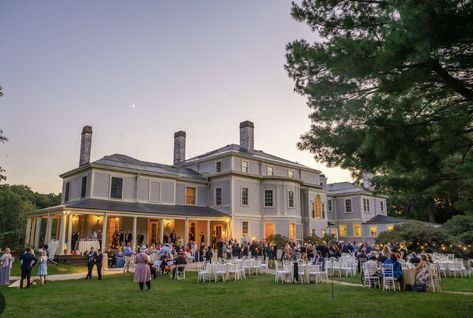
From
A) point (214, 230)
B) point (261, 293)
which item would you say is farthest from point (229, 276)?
point (214, 230)

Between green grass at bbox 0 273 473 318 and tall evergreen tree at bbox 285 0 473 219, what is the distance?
341cm

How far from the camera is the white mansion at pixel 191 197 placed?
86.4 feet

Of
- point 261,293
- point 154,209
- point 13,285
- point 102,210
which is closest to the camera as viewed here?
point 261,293

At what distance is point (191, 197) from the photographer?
3241 centimetres

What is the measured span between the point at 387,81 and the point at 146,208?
23098 millimetres

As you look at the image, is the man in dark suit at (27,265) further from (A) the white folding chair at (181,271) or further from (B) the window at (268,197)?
(B) the window at (268,197)

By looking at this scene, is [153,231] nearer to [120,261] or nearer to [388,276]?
[120,261]

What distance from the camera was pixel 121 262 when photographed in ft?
69.9

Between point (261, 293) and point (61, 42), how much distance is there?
1425 centimetres

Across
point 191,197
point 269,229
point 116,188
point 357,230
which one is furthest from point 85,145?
point 357,230

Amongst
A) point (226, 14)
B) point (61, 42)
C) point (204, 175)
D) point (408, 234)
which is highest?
point (226, 14)

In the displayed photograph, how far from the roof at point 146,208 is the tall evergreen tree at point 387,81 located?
18.8 metres

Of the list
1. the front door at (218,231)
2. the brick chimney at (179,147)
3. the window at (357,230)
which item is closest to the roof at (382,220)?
the window at (357,230)

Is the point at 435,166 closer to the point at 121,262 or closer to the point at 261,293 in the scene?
the point at 261,293
